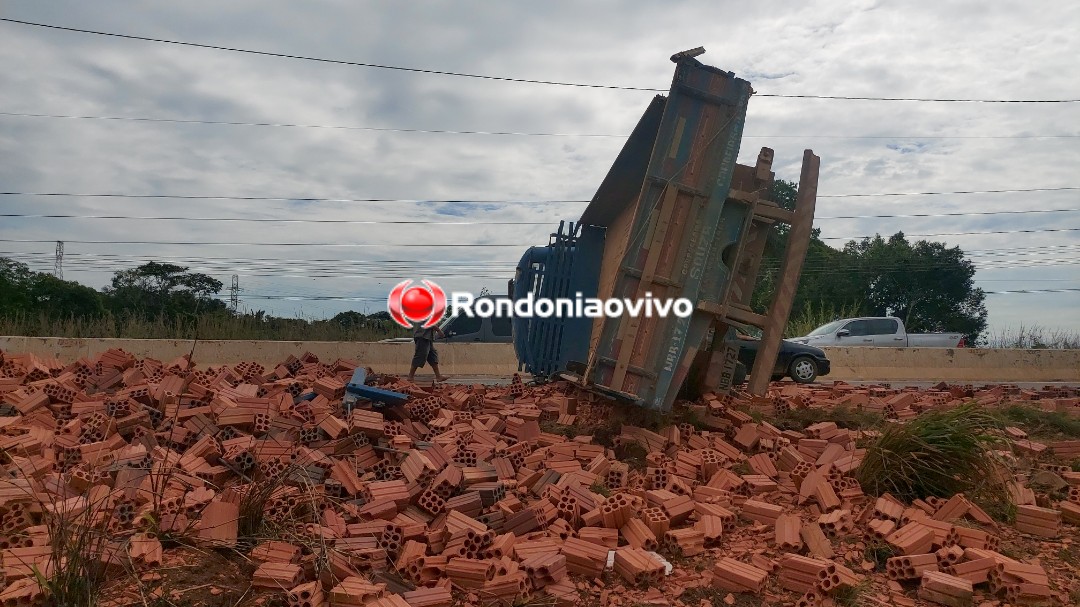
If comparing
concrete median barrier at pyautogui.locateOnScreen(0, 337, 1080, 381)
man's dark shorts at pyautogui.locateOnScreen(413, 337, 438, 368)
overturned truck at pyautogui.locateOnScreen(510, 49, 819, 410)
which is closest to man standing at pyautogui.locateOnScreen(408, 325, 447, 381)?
man's dark shorts at pyautogui.locateOnScreen(413, 337, 438, 368)

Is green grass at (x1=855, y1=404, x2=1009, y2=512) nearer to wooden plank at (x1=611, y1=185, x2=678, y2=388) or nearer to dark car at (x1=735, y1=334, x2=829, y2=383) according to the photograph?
wooden plank at (x1=611, y1=185, x2=678, y2=388)

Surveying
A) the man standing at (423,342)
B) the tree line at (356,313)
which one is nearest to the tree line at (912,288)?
the tree line at (356,313)

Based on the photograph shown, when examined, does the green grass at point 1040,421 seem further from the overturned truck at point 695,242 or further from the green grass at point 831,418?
the overturned truck at point 695,242

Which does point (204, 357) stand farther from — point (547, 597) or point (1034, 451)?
point (1034, 451)

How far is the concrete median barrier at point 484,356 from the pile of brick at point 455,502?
6.83m

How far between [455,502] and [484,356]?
36.1 ft

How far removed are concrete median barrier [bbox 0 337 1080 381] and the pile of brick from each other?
6.83 meters

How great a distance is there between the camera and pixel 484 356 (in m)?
15.8

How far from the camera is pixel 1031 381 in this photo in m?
17.1

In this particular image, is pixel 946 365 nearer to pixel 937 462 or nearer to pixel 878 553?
pixel 937 462

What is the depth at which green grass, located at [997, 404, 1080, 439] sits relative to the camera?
770 cm

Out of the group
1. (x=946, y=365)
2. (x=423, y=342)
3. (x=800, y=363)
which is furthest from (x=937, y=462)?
(x=946, y=365)

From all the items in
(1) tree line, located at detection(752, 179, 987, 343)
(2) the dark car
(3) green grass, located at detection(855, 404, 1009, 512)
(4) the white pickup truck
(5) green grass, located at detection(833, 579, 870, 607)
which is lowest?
(5) green grass, located at detection(833, 579, 870, 607)

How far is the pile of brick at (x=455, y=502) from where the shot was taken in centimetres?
395
